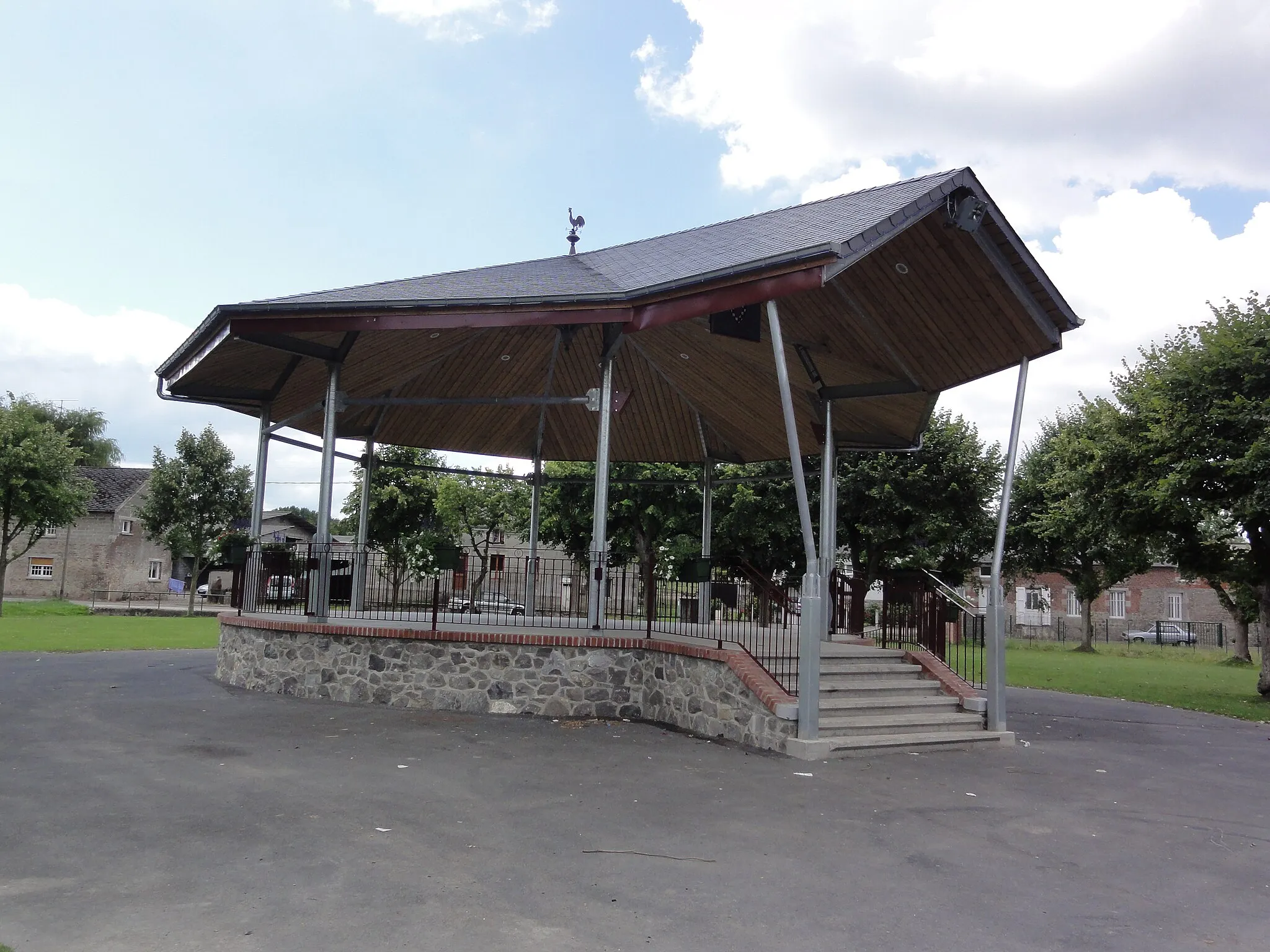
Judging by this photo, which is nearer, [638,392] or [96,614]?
[638,392]

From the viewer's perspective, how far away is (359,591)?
14773 mm

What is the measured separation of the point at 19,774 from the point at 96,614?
32.2m

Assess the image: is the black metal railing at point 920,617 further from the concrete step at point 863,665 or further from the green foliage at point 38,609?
the green foliage at point 38,609

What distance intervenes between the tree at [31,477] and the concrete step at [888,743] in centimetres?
3098

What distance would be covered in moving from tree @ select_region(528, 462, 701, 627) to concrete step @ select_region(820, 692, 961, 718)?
66.7 ft

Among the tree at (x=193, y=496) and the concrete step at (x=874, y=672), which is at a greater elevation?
the tree at (x=193, y=496)

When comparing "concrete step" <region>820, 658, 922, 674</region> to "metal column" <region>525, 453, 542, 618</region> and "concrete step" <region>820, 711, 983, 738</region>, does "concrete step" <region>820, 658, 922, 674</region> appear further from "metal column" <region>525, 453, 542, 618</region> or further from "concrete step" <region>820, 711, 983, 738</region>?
"metal column" <region>525, 453, 542, 618</region>

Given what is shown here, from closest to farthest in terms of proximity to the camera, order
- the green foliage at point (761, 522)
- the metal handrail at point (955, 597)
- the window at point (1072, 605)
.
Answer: the metal handrail at point (955, 597), the green foliage at point (761, 522), the window at point (1072, 605)

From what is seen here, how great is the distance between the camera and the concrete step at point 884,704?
9.92 m

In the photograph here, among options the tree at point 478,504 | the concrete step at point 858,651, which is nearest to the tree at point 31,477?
the tree at point 478,504

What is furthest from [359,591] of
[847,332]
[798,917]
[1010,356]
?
[798,917]

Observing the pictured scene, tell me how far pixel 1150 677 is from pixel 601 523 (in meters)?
17.3

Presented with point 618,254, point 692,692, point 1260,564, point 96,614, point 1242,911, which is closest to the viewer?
point 1242,911

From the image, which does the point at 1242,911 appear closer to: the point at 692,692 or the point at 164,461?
the point at 692,692
